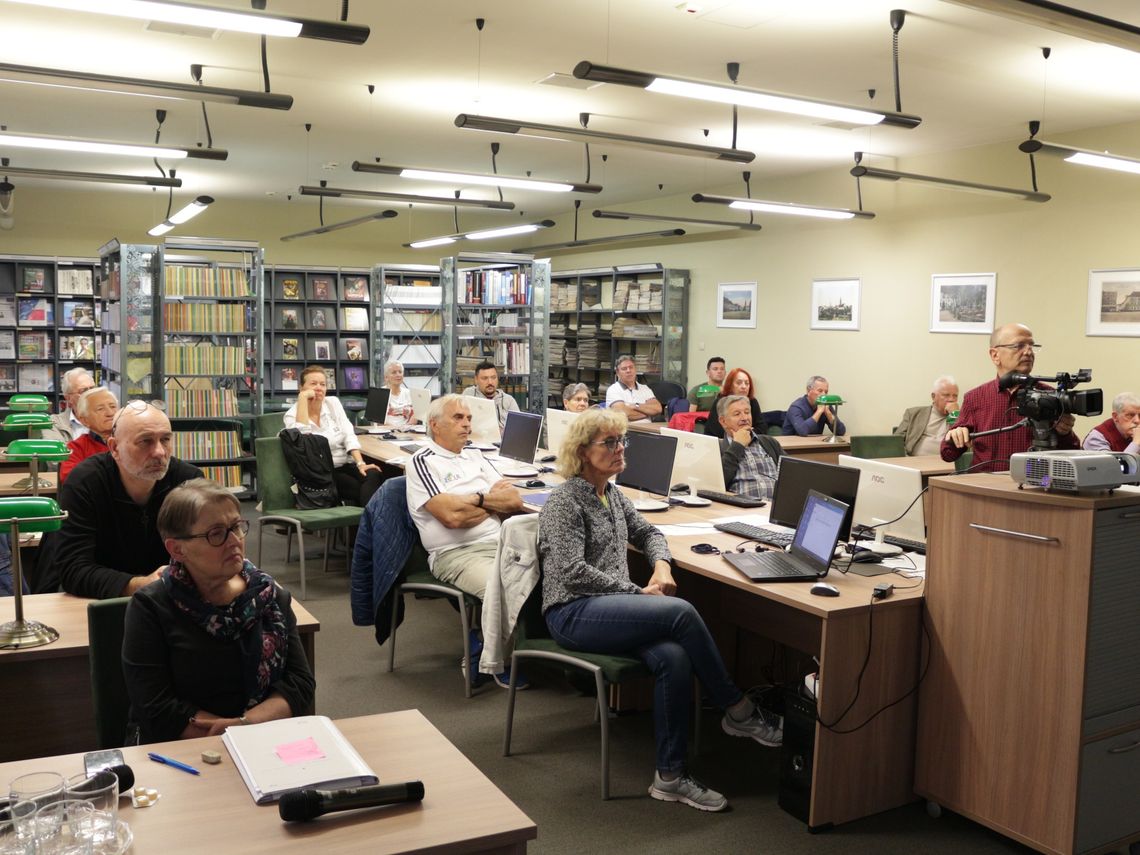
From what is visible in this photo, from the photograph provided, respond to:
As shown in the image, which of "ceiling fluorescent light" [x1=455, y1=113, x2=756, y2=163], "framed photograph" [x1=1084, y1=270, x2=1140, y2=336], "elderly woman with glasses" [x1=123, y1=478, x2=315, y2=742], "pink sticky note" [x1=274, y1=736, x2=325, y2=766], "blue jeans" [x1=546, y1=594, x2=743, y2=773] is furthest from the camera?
"framed photograph" [x1=1084, y1=270, x2=1140, y2=336]

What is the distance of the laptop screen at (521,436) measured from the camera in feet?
21.5

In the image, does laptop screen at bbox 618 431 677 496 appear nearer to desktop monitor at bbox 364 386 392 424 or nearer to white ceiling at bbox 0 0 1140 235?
white ceiling at bbox 0 0 1140 235

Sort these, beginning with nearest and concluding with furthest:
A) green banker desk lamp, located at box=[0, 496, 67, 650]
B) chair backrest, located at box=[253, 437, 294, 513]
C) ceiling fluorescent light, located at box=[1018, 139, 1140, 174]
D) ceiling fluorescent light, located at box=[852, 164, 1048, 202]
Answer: green banker desk lamp, located at box=[0, 496, 67, 650], ceiling fluorescent light, located at box=[1018, 139, 1140, 174], chair backrest, located at box=[253, 437, 294, 513], ceiling fluorescent light, located at box=[852, 164, 1048, 202]

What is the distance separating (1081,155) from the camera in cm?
635

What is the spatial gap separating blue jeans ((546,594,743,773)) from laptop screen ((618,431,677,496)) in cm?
148

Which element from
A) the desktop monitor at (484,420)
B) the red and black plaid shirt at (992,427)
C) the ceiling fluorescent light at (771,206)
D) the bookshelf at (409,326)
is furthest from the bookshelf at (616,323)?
the red and black plaid shirt at (992,427)

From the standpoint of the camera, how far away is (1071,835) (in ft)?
10.0

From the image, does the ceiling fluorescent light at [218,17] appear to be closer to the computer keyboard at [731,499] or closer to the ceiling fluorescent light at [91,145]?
the ceiling fluorescent light at [91,145]

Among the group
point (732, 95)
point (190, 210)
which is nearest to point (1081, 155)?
point (732, 95)

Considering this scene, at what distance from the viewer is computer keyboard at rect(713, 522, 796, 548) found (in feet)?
13.7

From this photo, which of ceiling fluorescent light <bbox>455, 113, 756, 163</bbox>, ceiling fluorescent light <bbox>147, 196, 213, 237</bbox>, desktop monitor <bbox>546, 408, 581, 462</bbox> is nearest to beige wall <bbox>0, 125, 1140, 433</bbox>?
ceiling fluorescent light <bbox>147, 196, 213, 237</bbox>

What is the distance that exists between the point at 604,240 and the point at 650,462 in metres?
7.98

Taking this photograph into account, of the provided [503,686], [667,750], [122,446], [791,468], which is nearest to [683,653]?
[667,750]

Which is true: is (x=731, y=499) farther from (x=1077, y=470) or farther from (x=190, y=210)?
(x=190, y=210)
